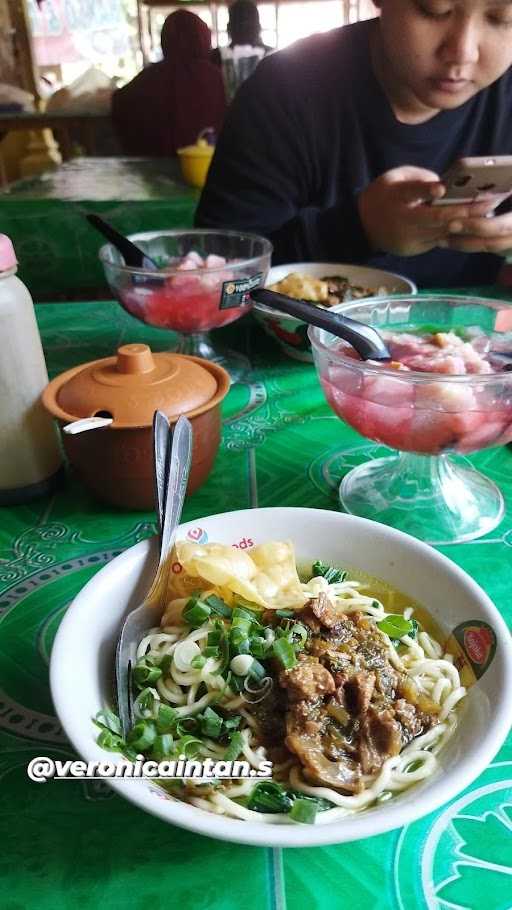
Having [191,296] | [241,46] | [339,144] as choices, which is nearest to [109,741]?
[191,296]

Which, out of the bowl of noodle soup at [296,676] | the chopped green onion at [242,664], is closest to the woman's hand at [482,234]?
the bowl of noodle soup at [296,676]

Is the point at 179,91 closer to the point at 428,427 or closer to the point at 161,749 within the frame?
the point at 428,427

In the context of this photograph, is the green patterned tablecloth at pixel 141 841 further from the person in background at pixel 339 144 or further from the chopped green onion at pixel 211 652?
the person in background at pixel 339 144

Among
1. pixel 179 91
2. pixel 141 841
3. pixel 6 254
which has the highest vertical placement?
pixel 179 91

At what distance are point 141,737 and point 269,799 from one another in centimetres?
12

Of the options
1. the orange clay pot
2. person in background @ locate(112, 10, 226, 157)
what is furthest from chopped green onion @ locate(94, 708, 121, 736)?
person in background @ locate(112, 10, 226, 157)

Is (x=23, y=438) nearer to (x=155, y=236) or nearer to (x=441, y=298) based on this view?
(x=441, y=298)

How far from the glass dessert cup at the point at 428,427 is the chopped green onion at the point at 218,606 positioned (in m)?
0.32

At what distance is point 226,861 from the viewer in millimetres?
511

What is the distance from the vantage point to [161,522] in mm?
678

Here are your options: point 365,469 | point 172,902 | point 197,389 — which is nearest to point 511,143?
point 365,469

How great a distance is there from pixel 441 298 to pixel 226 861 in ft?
3.00

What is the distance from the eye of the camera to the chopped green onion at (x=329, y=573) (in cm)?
72

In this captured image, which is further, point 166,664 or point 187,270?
point 187,270
